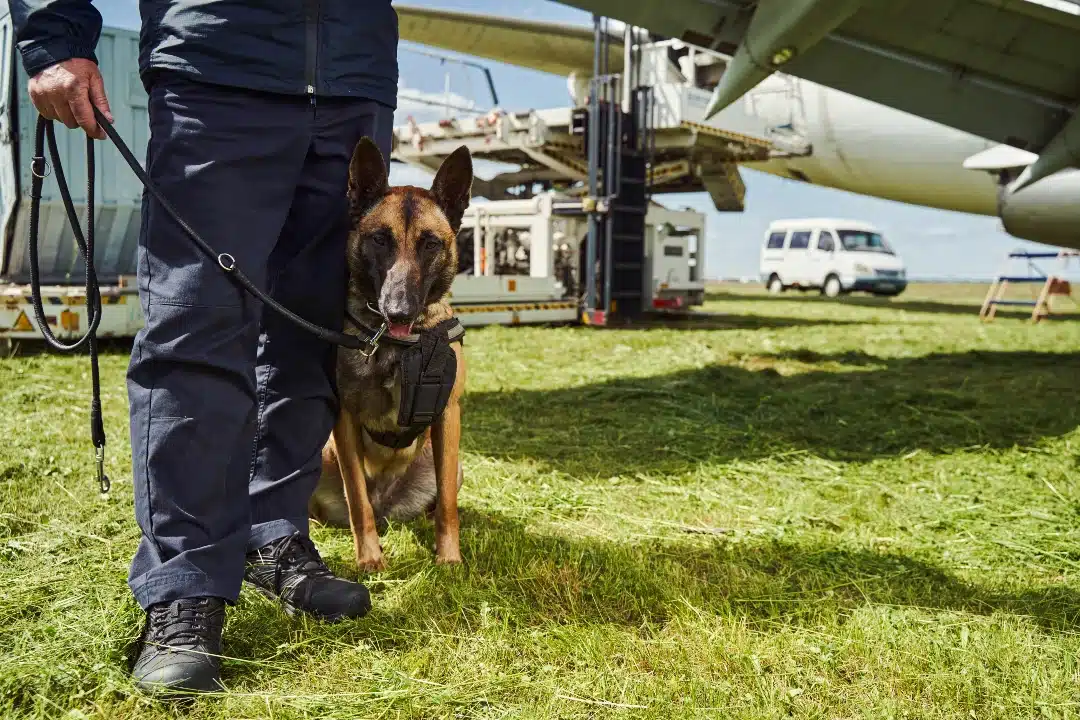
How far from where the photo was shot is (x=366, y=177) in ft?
6.68

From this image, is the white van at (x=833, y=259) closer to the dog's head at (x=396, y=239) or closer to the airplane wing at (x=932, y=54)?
the airplane wing at (x=932, y=54)

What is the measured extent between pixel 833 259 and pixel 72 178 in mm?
19145

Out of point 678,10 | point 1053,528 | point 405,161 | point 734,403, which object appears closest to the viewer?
point 1053,528

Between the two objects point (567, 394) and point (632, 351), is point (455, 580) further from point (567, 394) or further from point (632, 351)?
point (632, 351)

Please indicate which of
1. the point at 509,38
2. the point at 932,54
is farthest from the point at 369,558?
the point at 509,38

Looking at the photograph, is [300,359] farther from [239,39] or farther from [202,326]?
[239,39]

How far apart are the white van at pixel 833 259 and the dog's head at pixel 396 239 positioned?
67.6ft

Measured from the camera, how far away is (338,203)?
203 centimetres

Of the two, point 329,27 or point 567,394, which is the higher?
point 329,27

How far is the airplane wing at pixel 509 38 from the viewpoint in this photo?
54.2ft

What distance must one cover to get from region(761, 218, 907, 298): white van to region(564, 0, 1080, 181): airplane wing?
16.4 metres

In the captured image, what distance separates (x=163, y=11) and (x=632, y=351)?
19.3 ft

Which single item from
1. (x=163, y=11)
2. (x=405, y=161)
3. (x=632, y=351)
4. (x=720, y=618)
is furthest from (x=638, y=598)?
(x=405, y=161)

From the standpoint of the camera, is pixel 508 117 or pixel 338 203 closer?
pixel 338 203
